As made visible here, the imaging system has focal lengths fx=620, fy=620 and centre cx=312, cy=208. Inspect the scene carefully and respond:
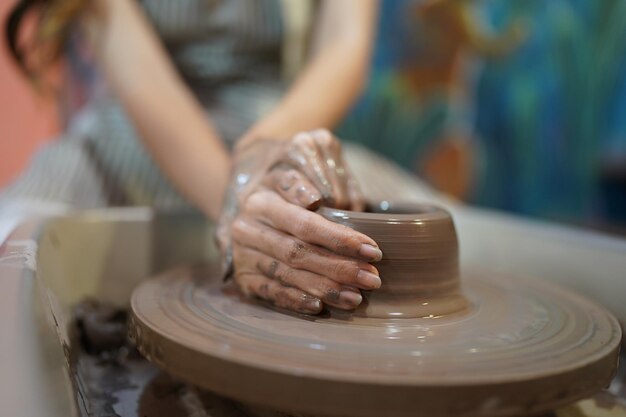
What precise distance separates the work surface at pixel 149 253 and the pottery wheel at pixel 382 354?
A: 15 cm

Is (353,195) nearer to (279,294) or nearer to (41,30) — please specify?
(279,294)

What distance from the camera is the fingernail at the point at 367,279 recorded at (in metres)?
0.77

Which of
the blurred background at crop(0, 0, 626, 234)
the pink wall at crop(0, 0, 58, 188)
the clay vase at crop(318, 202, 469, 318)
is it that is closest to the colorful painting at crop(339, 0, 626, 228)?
the blurred background at crop(0, 0, 626, 234)

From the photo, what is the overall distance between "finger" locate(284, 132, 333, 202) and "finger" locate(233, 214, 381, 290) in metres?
0.09

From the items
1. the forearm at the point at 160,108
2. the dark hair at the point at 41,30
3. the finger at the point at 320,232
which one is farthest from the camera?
the dark hair at the point at 41,30

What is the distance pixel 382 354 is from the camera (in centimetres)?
68

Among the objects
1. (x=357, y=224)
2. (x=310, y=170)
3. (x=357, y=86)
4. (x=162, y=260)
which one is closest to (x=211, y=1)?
(x=357, y=86)

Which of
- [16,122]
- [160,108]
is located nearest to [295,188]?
[160,108]

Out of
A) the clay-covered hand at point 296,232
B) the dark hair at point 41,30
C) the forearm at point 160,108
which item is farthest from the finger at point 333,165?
the dark hair at point 41,30

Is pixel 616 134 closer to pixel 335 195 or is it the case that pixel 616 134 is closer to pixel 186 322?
pixel 335 195

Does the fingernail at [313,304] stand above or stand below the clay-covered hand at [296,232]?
below

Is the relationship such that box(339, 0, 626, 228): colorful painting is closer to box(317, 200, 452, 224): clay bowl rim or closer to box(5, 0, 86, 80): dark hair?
box(5, 0, 86, 80): dark hair

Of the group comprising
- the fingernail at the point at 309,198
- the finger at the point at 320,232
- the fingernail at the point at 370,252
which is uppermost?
the fingernail at the point at 309,198

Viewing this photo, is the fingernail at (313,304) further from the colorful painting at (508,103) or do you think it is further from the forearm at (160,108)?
the colorful painting at (508,103)
